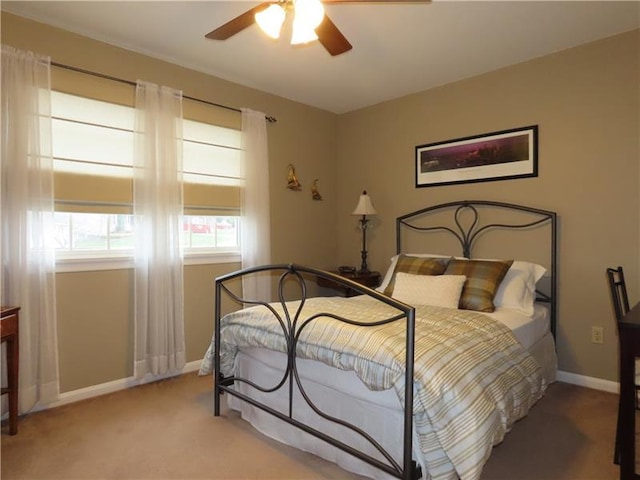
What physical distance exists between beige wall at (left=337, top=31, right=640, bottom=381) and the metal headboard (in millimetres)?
61

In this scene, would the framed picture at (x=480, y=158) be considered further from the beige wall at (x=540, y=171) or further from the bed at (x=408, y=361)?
the bed at (x=408, y=361)

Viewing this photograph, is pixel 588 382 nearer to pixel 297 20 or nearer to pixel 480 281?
pixel 480 281

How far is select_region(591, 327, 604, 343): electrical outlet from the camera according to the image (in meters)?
2.86

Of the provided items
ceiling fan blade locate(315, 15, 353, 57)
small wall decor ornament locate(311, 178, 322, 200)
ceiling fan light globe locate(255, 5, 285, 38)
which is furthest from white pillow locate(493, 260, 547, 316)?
ceiling fan light globe locate(255, 5, 285, 38)

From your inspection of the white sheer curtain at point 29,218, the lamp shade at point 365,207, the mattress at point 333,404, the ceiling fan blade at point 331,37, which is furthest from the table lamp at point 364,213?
the white sheer curtain at point 29,218

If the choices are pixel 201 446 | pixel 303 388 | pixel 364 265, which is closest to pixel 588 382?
pixel 364 265

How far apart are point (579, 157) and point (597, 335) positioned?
128 centimetres

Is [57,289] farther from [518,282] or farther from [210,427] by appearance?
[518,282]

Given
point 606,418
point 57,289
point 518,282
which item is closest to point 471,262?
point 518,282

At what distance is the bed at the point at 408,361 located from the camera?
1549 mm

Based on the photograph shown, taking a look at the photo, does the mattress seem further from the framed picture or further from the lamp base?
the lamp base

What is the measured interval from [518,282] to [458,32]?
177cm

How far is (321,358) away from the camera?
189 centimetres

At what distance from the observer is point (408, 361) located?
1.49m
